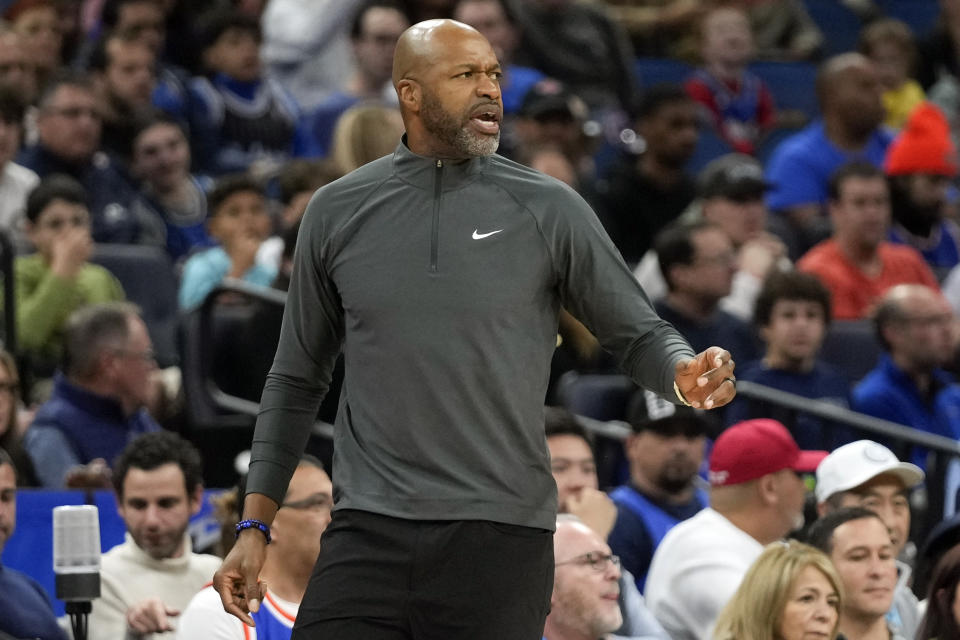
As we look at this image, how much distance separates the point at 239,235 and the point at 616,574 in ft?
12.7

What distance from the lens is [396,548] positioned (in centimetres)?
315

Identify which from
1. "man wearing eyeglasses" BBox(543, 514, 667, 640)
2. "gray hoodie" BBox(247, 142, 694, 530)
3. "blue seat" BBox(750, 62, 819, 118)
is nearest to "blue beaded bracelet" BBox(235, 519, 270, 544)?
"gray hoodie" BBox(247, 142, 694, 530)

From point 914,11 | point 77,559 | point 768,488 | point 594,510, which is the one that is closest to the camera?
point 77,559

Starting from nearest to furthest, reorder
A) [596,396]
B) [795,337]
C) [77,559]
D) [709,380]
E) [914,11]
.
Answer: [709,380] → [77,559] → [596,396] → [795,337] → [914,11]

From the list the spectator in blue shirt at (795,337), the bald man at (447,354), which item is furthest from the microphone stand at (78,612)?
the spectator in blue shirt at (795,337)

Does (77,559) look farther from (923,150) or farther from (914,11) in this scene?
(914,11)

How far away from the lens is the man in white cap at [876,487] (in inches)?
239

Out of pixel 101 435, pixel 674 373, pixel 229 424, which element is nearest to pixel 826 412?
pixel 229 424

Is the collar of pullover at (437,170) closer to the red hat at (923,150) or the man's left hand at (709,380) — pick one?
the man's left hand at (709,380)

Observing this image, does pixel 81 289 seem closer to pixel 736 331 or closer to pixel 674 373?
pixel 736 331

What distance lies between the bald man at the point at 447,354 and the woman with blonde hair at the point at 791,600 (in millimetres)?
2126

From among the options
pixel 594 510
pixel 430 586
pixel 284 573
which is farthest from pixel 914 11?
pixel 430 586

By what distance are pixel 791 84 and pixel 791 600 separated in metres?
8.06

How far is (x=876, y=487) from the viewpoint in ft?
20.2
